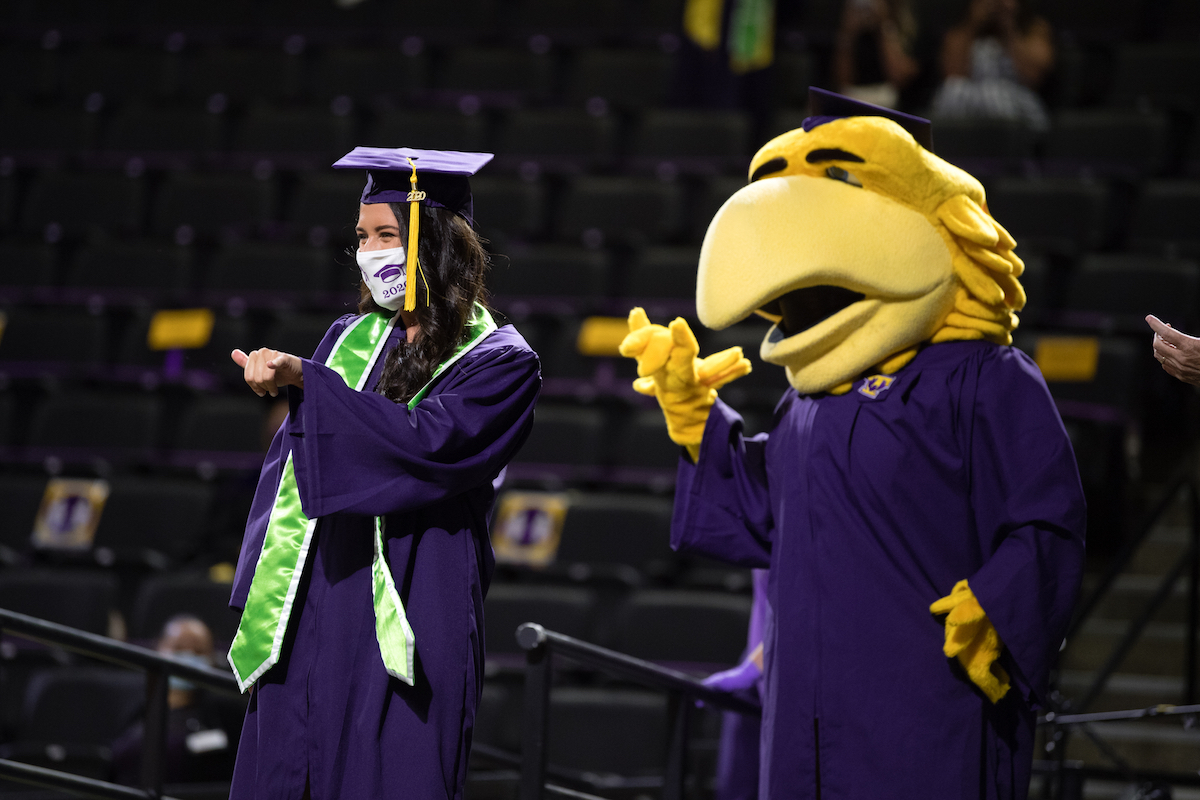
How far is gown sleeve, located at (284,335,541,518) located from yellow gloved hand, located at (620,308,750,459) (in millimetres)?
501

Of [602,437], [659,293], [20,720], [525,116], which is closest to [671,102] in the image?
[525,116]

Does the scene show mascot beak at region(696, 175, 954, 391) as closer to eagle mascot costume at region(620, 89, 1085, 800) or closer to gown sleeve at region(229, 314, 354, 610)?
eagle mascot costume at region(620, 89, 1085, 800)

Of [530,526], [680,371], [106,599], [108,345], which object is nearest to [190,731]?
[106,599]

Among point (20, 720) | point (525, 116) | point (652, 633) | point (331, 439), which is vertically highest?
point (525, 116)

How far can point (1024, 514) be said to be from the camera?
2.15 metres

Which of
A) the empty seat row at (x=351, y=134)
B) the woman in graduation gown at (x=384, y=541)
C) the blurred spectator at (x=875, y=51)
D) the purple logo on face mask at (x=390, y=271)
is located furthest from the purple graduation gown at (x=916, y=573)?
the blurred spectator at (x=875, y=51)

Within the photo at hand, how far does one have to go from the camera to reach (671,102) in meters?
7.79

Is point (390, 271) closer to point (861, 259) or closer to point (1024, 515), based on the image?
point (861, 259)

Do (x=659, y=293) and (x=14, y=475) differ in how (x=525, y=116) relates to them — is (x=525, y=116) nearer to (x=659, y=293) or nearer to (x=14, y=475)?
(x=659, y=293)

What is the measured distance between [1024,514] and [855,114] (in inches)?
30.6

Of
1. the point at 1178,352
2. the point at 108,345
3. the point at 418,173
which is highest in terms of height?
the point at 418,173

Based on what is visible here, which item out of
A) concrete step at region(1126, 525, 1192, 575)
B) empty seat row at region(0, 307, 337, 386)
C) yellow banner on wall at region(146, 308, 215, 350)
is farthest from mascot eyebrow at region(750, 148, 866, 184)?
yellow banner on wall at region(146, 308, 215, 350)

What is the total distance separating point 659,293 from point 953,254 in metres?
3.85

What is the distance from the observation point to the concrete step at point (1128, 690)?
436 centimetres
